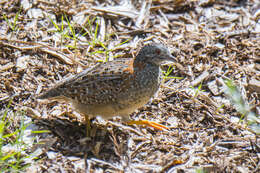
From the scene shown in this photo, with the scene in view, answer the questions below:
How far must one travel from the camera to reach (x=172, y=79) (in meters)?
6.02

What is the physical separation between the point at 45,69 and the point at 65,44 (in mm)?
669

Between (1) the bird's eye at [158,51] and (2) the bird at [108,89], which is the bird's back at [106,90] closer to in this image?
(2) the bird at [108,89]

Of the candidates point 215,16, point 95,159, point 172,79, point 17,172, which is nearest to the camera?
point 17,172

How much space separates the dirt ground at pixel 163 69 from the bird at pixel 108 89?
372 mm

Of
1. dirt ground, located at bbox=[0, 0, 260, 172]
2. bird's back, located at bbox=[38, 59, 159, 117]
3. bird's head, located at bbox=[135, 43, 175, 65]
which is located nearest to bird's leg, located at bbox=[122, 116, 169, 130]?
dirt ground, located at bbox=[0, 0, 260, 172]

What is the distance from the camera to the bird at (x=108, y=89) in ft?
15.7

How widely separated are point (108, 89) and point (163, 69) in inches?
64.6

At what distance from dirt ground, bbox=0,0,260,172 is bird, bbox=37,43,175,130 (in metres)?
0.37

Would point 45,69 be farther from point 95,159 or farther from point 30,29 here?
point 95,159

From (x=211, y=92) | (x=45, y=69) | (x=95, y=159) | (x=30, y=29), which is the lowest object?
(x=95, y=159)

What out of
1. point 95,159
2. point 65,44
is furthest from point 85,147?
point 65,44

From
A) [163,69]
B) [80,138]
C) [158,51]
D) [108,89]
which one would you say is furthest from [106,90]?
[163,69]

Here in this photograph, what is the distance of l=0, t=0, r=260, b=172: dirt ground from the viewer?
4727 millimetres

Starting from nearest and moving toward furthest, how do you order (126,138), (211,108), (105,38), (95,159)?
1. (95,159)
2. (126,138)
3. (211,108)
4. (105,38)
